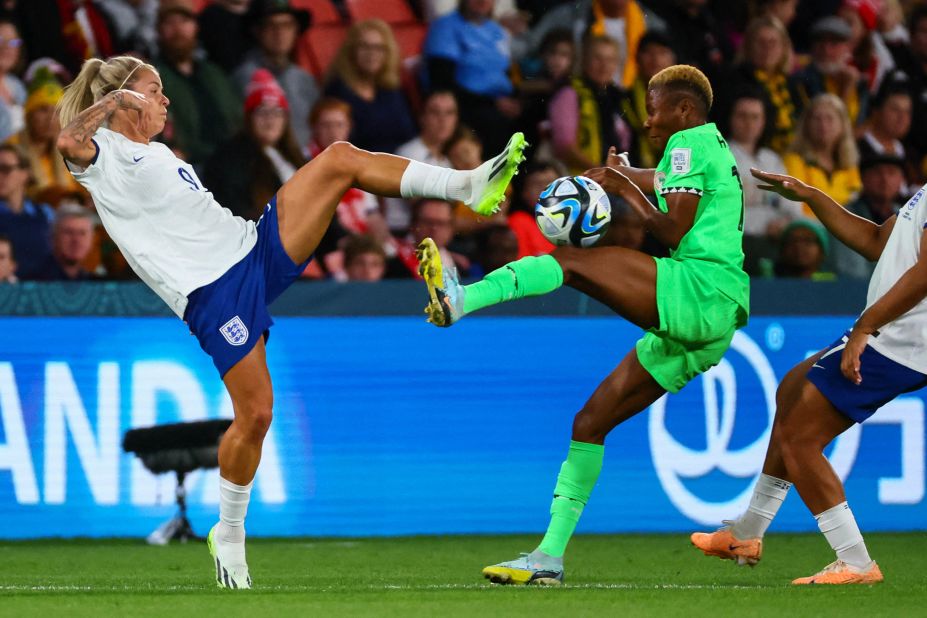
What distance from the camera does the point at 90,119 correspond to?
6016 mm

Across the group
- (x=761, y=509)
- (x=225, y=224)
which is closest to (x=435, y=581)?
(x=761, y=509)

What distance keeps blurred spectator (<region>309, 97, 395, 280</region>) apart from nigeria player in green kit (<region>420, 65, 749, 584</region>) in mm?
3490

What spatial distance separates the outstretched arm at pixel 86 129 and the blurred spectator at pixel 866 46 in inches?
303

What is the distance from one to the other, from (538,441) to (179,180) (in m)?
3.50

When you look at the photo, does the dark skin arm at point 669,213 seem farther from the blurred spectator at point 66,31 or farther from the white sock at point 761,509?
the blurred spectator at point 66,31

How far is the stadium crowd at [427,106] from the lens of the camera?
994 centimetres

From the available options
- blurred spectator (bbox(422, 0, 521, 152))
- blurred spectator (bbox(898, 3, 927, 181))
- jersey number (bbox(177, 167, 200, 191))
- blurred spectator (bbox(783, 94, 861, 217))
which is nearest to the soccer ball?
jersey number (bbox(177, 167, 200, 191))

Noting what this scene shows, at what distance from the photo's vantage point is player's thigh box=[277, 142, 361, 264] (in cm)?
626

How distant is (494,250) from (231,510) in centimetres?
425

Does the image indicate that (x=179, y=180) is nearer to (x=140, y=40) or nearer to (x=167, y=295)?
(x=167, y=295)

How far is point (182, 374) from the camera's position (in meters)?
8.78

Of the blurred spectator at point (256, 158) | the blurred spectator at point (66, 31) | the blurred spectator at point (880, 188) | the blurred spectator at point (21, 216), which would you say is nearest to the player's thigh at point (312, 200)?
the blurred spectator at point (21, 216)

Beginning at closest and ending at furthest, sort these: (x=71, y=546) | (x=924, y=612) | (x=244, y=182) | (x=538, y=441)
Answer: (x=924, y=612), (x=71, y=546), (x=538, y=441), (x=244, y=182)

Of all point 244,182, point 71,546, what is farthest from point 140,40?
point 71,546
